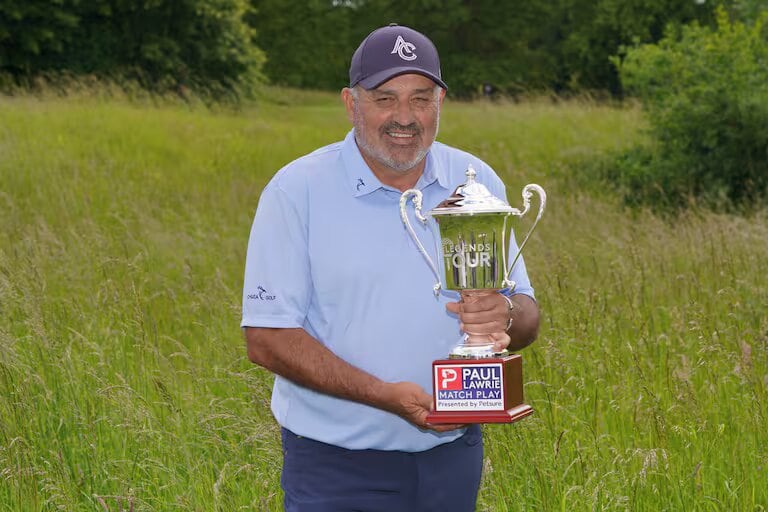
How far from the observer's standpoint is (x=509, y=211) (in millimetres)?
2939

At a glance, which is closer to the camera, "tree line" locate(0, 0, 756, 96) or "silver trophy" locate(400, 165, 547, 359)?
"silver trophy" locate(400, 165, 547, 359)

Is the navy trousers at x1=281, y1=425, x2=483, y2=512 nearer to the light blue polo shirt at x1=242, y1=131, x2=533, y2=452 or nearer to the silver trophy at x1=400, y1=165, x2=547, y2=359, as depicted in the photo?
the light blue polo shirt at x1=242, y1=131, x2=533, y2=452

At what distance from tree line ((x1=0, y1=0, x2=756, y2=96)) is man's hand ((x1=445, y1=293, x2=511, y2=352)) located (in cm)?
2642

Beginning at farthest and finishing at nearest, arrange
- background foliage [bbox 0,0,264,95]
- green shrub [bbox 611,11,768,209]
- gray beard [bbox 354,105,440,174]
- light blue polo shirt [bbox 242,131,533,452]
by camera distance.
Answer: background foliage [bbox 0,0,264,95]
green shrub [bbox 611,11,768,209]
gray beard [bbox 354,105,440,174]
light blue polo shirt [bbox 242,131,533,452]

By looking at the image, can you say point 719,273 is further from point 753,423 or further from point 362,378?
point 362,378

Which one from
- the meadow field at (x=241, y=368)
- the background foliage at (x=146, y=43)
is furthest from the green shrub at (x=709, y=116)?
the background foliage at (x=146, y=43)

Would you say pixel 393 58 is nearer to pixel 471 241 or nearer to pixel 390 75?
pixel 390 75

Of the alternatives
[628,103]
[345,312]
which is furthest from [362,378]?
[628,103]

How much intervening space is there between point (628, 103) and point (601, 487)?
1924cm

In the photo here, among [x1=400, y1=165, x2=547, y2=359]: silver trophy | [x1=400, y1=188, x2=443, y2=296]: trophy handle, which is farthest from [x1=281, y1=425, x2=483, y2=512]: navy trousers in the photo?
[x1=400, y1=188, x2=443, y2=296]: trophy handle

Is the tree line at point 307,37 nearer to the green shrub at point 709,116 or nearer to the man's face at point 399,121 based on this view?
the green shrub at point 709,116

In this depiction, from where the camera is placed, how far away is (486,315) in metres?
2.96

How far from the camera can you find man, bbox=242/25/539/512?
289 centimetres

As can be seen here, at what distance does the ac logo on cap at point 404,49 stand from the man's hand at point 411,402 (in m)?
0.91
